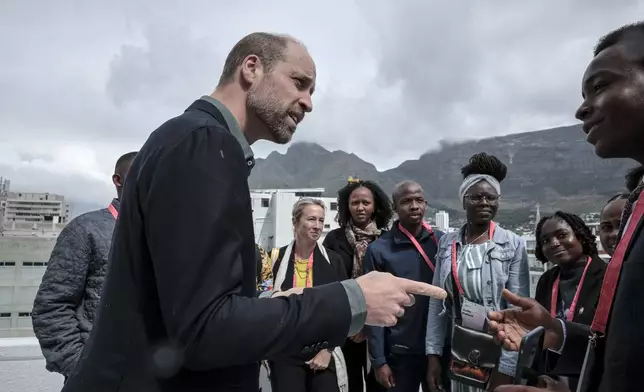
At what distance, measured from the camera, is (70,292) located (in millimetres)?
2676

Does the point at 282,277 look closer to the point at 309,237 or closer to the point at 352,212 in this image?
the point at 309,237

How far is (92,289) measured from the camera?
2775mm

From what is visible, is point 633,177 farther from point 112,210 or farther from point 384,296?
point 112,210

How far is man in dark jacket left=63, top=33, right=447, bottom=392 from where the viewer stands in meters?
1.03

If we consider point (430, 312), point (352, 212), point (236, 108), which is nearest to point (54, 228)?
point (352, 212)

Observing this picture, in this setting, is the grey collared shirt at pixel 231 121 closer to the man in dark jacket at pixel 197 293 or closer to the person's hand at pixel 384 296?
the man in dark jacket at pixel 197 293

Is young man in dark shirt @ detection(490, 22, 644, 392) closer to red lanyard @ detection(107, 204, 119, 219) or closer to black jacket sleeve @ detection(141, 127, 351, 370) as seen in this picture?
black jacket sleeve @ detection(141, 127, 351, 370)

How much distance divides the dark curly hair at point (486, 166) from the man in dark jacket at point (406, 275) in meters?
0.58

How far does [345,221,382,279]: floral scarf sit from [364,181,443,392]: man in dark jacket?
0.98ft

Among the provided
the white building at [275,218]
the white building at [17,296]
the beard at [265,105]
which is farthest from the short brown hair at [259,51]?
the white building at [275,218]

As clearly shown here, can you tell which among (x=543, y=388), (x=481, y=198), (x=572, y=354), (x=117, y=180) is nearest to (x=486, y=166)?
(x=481, y=198)

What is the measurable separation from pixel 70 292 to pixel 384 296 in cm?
225

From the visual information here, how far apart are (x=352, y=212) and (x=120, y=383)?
366 cm

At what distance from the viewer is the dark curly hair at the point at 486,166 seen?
371 cm
